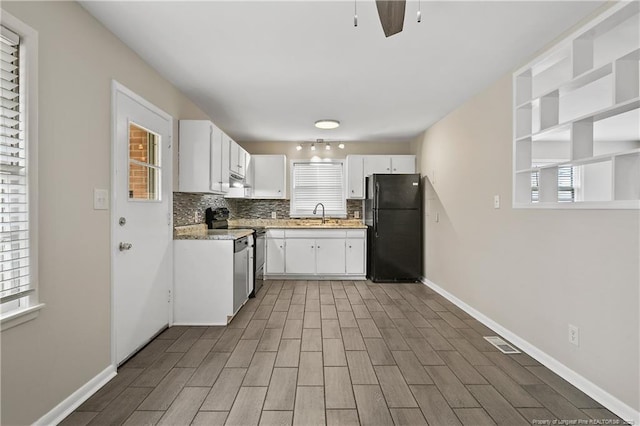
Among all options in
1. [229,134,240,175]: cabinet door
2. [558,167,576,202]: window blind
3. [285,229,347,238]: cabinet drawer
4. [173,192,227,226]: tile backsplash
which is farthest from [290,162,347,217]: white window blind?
[558,167,576,202]: window blind

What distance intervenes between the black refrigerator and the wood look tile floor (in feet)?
5.69

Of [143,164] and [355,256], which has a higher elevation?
[143,164]

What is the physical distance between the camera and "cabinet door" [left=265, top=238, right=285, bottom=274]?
219 inches

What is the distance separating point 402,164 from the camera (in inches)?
232

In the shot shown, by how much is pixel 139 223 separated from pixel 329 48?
2034 mm

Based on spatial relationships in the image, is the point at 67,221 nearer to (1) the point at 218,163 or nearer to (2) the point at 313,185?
(1) the point at 218,163

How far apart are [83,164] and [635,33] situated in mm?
3722

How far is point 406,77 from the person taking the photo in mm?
→ 3215

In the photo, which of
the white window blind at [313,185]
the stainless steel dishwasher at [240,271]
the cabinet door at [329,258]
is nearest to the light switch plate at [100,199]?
the stainless steel dishwasher at [240,271]

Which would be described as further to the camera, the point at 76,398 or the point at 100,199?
the point at 100,199

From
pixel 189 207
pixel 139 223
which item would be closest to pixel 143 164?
pixel 139 223

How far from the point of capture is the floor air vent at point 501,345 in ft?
9.02

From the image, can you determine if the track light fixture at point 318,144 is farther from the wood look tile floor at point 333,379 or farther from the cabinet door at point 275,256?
the wood look tile floor at point 333,379

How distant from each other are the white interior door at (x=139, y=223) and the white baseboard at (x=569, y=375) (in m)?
3.10
